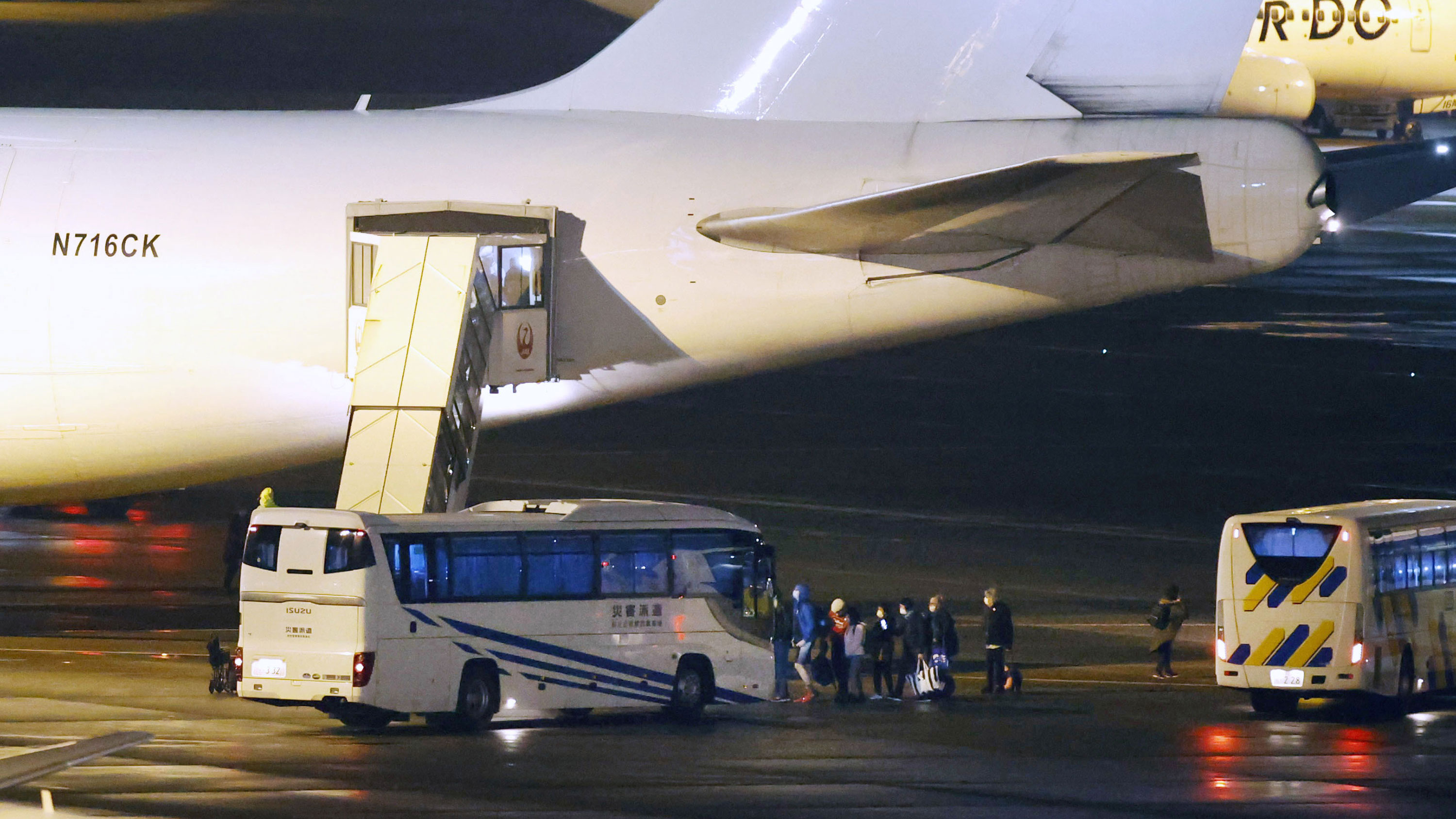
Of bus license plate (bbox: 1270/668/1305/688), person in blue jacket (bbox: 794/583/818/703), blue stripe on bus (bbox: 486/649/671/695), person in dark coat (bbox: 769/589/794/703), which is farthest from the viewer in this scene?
person in blue jacket (bbox: 794/583/818/703)

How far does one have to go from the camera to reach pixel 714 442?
46281mm

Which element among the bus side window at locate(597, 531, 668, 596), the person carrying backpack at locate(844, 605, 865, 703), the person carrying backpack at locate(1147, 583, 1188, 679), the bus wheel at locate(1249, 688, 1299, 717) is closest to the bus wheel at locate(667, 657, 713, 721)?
the bus side window at locate(597, 531, 668, 596)

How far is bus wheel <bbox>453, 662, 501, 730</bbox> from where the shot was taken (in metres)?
21.1

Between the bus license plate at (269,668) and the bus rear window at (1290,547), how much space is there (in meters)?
12.5

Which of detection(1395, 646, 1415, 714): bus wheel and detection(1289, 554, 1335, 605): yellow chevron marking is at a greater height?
detection(1289, 554, 1335, 605): yellow chevron marking

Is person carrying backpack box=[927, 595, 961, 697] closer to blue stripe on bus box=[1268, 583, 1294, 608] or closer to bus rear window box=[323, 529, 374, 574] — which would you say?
blue stripe on bus box=[1268, 583, 1294, 608]

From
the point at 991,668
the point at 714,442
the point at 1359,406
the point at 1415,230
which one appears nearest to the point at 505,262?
the point at 991,668

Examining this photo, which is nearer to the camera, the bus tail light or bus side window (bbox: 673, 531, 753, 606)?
the bus tail light

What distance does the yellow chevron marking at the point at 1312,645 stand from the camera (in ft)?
75.2

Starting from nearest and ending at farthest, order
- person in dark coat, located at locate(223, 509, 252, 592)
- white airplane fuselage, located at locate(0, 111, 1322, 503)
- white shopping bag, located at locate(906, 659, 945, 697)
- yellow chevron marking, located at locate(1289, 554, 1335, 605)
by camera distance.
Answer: yellow chevron marking, located at locate(1289, 554, 1335, 605) < white airplane fuselage, located at locate(0, 111, 1322, 503) < white shopping bag, located at locate(906, 659, 945, 697) < person in dark coat, located at locate(223, 509, 252, 592)

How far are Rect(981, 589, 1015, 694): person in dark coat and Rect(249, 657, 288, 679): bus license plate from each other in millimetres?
9292

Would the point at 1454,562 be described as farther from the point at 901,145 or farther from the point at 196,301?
the point at 196,301

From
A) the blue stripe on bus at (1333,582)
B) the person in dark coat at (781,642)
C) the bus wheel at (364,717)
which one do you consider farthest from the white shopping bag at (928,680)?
the bus wheel at (364,717)

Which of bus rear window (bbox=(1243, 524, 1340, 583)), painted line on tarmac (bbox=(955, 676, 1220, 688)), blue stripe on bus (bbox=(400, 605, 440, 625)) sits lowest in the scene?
painted line on tarmac (bbox=(955, 676, 1220, 688))
